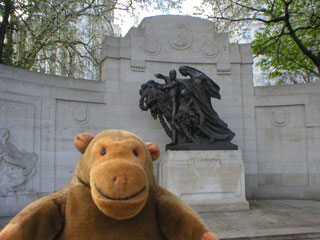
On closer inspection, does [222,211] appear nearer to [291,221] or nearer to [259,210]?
[259,210]

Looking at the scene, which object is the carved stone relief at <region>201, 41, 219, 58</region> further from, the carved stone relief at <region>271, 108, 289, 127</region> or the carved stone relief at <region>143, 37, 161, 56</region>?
the carved stone relief at <region>271, 108, 289, 127</region>

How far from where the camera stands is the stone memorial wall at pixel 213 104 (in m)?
8.07

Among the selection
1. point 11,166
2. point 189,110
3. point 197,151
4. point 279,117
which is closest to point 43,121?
point 11,166

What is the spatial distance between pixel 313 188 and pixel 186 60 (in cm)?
550

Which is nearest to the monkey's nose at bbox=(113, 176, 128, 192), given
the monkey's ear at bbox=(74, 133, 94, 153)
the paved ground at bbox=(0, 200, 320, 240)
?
the monkey's ear at bbox=(74, 133, 94, 153)

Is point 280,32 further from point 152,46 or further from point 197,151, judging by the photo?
point 197,151

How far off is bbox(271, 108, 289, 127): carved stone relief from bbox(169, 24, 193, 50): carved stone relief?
11.5 ft

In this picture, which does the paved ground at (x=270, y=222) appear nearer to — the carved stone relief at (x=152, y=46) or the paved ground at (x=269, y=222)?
the paved ground at (x=269, y=222)

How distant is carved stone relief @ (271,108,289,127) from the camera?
31.7 ft

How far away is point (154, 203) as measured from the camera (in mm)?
2113

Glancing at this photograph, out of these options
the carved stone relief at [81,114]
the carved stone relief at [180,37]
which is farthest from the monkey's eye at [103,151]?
the carved stone relief at [180,37]

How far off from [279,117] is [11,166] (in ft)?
25.4

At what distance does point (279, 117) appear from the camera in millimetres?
9703

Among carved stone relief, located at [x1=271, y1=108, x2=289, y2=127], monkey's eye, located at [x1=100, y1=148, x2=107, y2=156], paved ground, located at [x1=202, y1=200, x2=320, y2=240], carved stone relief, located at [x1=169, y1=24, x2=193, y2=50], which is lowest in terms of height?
paved ground, located at [x1=202, y1=200, x2=320, y2=240]
